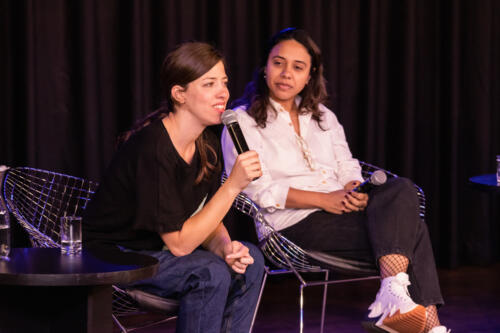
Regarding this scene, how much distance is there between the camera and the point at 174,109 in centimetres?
249

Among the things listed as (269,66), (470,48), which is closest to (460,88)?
(470,48)

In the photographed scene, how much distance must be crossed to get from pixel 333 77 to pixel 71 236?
9.11ft

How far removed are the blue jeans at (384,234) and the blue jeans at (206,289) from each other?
59 centimetres

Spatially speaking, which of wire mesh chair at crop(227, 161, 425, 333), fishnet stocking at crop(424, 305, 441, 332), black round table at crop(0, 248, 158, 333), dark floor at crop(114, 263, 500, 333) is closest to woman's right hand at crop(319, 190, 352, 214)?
wire mesh chair at crop(227, 161, 425, 333)

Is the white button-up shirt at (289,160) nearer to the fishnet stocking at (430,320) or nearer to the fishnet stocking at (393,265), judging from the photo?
the fishnet stocking at (393,265)

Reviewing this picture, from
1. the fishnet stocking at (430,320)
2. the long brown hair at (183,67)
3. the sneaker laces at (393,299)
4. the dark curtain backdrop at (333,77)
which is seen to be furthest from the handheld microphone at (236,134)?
the dark curtain backdrop at (333,77)

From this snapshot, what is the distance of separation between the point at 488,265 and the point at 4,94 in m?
3.35

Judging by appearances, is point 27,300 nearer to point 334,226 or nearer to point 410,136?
point 334,226

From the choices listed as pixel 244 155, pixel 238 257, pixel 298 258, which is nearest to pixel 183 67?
pixel 244 155

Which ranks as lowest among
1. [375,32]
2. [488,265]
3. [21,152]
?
[488,265]

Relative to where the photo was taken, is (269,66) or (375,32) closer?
(269,66)

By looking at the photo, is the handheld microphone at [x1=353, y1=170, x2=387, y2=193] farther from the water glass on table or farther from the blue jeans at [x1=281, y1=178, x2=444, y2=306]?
the water glass on table

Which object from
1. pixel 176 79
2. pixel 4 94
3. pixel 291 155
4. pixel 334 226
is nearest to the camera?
pixel 176 79

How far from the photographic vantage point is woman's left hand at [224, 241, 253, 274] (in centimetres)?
232
